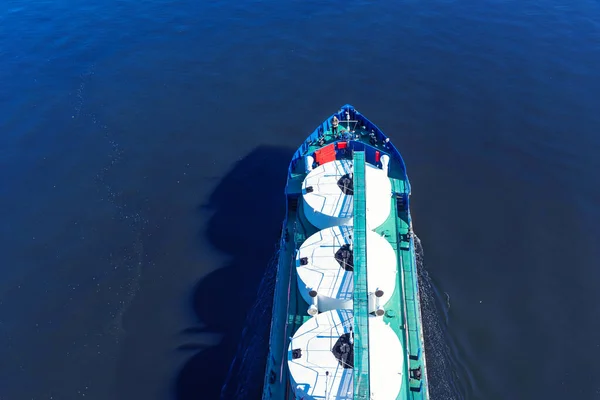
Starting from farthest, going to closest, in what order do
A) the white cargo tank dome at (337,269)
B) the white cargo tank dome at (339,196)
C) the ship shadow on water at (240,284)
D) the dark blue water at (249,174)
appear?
the dark blue water at (249,174) → the ship shadow on water at (240,284) → the white cargo tank dome at (339,196) → the white cargo tank dome at (337,269)

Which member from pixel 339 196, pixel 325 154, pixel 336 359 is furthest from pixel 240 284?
pixel 336 359

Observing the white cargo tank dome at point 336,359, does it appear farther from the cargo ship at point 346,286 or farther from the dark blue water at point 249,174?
the dark blue water at point 249,174

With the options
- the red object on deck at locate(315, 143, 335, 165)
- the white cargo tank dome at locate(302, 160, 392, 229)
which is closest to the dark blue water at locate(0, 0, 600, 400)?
the red object on deck at locate(315, 143, 335, 165)

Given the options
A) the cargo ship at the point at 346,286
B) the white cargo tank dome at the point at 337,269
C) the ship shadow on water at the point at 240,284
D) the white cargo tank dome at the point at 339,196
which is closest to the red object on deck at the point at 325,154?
the cargo ship at the point at 346,286

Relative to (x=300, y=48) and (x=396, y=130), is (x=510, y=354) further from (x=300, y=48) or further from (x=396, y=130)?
(x=300, y=48)

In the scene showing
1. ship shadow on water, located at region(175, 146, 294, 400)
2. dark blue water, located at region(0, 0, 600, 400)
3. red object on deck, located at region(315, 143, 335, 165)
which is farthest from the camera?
red object on deck, located at region(315, 143, 335, 165)

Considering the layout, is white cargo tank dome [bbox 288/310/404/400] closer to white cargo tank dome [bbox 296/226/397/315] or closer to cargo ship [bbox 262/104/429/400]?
cargo ship [bbox 262/104/429/400]

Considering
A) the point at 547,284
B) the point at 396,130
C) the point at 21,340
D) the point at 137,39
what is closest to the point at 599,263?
the point at 547,284
